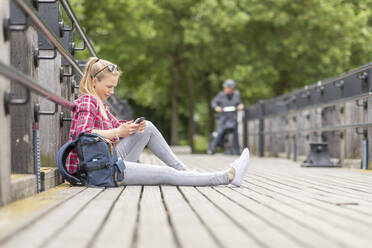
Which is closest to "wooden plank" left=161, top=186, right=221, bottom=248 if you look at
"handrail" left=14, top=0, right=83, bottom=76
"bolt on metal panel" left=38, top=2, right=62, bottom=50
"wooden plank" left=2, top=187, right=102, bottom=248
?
"wooden plank" left=2, top=187, right=102, bottom=248

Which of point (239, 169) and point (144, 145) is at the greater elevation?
point (144, 145)

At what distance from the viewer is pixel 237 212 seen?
11.1 ft

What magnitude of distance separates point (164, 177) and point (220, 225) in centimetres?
195

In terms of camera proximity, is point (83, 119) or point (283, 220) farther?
point (83, 119)

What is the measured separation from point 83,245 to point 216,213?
1117 mm

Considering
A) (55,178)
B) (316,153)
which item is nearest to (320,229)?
(55,178)

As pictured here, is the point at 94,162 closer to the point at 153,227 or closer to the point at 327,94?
the point at 153,227

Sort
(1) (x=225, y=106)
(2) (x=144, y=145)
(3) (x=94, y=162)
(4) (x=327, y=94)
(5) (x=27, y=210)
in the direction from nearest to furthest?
1. (5) (x=27, y=210)
2. (3) (x=94, y=162)
3. (2) (x=144, y=145)
4. (4) (x=327, y=94)
5. (1) (x=225, y=106)

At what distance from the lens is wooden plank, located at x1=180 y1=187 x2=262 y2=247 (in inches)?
96.3

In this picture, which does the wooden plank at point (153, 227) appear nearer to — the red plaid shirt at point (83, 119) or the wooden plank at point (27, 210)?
the wooden plank at point (27, 210)

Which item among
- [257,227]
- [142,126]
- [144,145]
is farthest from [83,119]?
[257,227]

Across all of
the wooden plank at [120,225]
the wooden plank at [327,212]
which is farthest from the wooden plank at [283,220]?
the wooden plank at [120,225]

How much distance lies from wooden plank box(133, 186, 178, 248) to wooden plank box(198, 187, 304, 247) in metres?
0.36

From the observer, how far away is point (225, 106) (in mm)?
14883
